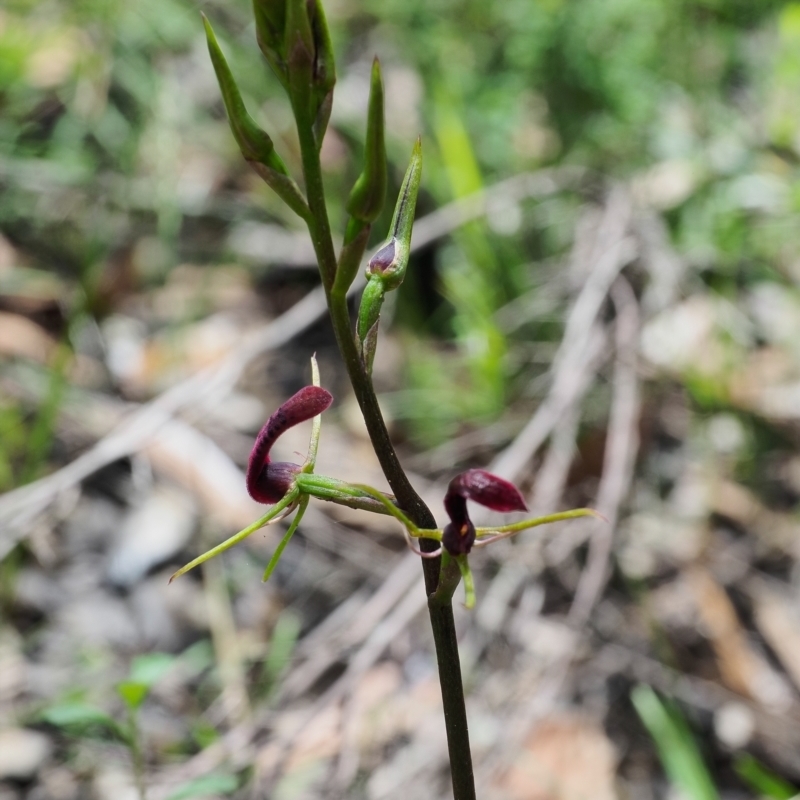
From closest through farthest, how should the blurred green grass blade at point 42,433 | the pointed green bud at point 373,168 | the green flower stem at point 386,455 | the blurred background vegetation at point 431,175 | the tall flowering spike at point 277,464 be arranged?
1. the pointed green bud at point 373,168
2. the green flower stem at point 386,455
3. the tall flowering spike at point 277,464
4. the blurred green grass blade at point 42,433
5. the blurred background vegetation at point 431,175

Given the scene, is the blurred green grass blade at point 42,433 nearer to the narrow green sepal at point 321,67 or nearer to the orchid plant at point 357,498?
the orchid plant at point 357,498

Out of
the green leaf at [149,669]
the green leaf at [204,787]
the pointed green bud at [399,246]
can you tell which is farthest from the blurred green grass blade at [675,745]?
the pointed green bud at [399,246]

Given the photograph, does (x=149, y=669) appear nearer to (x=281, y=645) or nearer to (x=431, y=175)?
(x=281, y=645)

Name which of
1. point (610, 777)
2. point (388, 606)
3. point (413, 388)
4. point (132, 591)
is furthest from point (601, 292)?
point (132, 591)

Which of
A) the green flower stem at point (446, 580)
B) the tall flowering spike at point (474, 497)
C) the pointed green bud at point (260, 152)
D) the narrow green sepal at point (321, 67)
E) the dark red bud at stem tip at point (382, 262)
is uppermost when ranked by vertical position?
the narrow green sepal at point (321, 67)

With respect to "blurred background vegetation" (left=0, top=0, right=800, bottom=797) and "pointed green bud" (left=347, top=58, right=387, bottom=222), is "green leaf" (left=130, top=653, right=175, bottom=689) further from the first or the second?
"blurred background vegetation" (left=0, top=0, right=800, bottom=797)

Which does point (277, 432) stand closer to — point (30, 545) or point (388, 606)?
point (388, 606)
